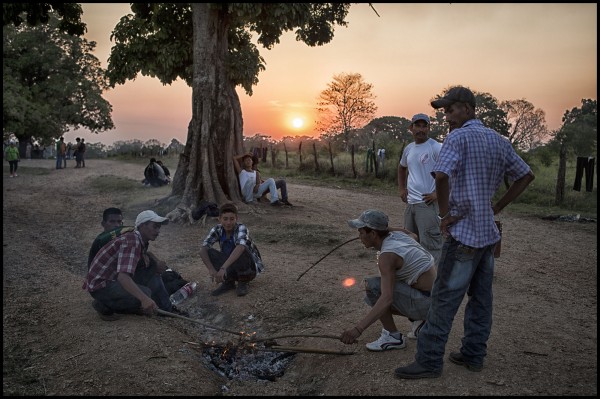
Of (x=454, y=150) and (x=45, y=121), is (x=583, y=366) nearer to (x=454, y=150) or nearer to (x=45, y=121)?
(x=454, y=150)

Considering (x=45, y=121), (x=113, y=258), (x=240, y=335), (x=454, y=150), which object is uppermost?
(x=45, y=121)

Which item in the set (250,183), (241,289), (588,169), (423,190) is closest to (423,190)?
(423,190)

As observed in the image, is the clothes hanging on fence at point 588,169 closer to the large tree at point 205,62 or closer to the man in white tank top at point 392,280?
the large tree at point 205,62

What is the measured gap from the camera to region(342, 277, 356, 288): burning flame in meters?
6.35

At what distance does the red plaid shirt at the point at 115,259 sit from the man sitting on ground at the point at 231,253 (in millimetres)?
1093

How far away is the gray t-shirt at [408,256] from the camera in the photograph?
12.8 ft

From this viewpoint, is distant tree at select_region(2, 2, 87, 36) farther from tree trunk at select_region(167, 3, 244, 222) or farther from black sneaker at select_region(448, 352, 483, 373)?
black sneaker at select_region(448, 352, 483, 373)

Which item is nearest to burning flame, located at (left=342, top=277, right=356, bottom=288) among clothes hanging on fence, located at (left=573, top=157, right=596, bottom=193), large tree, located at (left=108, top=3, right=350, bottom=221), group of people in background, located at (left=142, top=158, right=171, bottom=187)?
large tree, located at (left=108, top=3, right=350, bottom=221)

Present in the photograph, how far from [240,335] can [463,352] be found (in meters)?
2.09

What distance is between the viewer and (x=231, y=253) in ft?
19.6

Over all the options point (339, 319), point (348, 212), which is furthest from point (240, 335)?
point (348, 212)

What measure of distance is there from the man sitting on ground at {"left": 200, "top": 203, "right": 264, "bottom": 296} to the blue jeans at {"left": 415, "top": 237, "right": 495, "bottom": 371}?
2.79 meters

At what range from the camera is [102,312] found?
5.12 m

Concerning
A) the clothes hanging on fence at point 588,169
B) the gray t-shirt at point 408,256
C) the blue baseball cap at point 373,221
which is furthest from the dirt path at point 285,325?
the clothes hanging on fence at point 588,169
